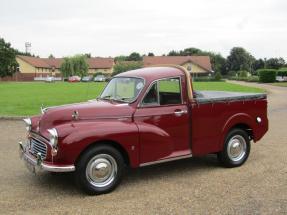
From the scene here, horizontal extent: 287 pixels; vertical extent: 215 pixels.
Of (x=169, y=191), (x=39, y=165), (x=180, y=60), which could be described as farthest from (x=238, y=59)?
(x=39, y=165)

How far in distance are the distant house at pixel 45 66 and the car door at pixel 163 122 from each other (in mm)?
90024

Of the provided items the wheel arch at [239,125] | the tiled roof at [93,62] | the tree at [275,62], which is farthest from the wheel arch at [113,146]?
the tiled roof at [93,62]

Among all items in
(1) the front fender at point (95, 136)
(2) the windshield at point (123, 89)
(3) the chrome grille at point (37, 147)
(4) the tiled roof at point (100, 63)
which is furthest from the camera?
(4) the tiled roof at point (100, 63)

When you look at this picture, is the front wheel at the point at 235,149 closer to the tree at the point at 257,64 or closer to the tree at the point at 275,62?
the tree at the point at 275,62

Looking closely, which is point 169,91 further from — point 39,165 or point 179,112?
point 39,165

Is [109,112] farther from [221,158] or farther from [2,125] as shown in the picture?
[2,125]

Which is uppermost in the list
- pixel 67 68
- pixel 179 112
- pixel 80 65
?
pixel 80 65

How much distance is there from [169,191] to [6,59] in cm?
7429

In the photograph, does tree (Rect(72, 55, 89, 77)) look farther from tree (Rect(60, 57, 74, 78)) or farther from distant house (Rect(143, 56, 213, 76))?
distant house (Rect(143, 56, 213, 76))

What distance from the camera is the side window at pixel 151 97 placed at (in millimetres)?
6805

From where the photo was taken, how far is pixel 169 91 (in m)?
7.05

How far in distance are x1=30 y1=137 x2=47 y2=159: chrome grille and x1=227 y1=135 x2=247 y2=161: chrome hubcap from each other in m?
3.28

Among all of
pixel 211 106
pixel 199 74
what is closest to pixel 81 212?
pixel 211 106

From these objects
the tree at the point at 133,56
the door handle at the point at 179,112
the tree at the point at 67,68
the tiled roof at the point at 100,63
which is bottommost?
the door handle at the point at 179,112
